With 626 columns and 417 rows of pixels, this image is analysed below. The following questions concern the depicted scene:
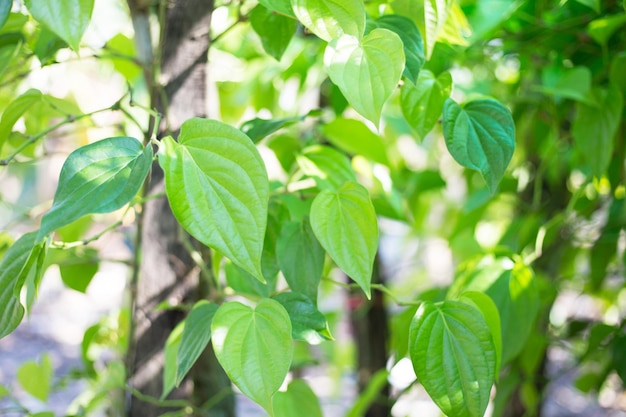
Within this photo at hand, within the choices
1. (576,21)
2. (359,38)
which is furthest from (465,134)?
(576,21)

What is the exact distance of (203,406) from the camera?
0.57 metres

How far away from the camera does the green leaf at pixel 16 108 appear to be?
0.43 metres

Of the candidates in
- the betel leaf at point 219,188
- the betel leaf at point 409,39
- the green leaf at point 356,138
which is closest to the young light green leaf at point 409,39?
the betel leaf at point 409,39

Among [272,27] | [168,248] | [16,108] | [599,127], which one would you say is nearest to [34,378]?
[168,248]

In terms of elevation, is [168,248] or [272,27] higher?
[272,27]

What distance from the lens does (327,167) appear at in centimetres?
52

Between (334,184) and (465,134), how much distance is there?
0.41ft

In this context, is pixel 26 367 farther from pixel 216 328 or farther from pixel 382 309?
pixel 382 309

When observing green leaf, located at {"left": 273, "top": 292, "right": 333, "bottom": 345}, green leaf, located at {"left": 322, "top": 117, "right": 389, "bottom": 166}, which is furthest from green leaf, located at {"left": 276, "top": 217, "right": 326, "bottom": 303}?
green leaf, located at {"left": 322, "top": 117, "right": 389, "bottom": 166}

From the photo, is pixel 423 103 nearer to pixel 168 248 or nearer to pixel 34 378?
pixel 168 248

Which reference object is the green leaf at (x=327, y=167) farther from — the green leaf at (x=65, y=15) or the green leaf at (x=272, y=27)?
the green leaf at (x=65, y=15)

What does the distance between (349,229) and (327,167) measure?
0.14 m

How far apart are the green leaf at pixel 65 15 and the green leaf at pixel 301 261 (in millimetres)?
177

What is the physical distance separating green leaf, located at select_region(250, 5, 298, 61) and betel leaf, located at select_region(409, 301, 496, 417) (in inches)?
8.8
